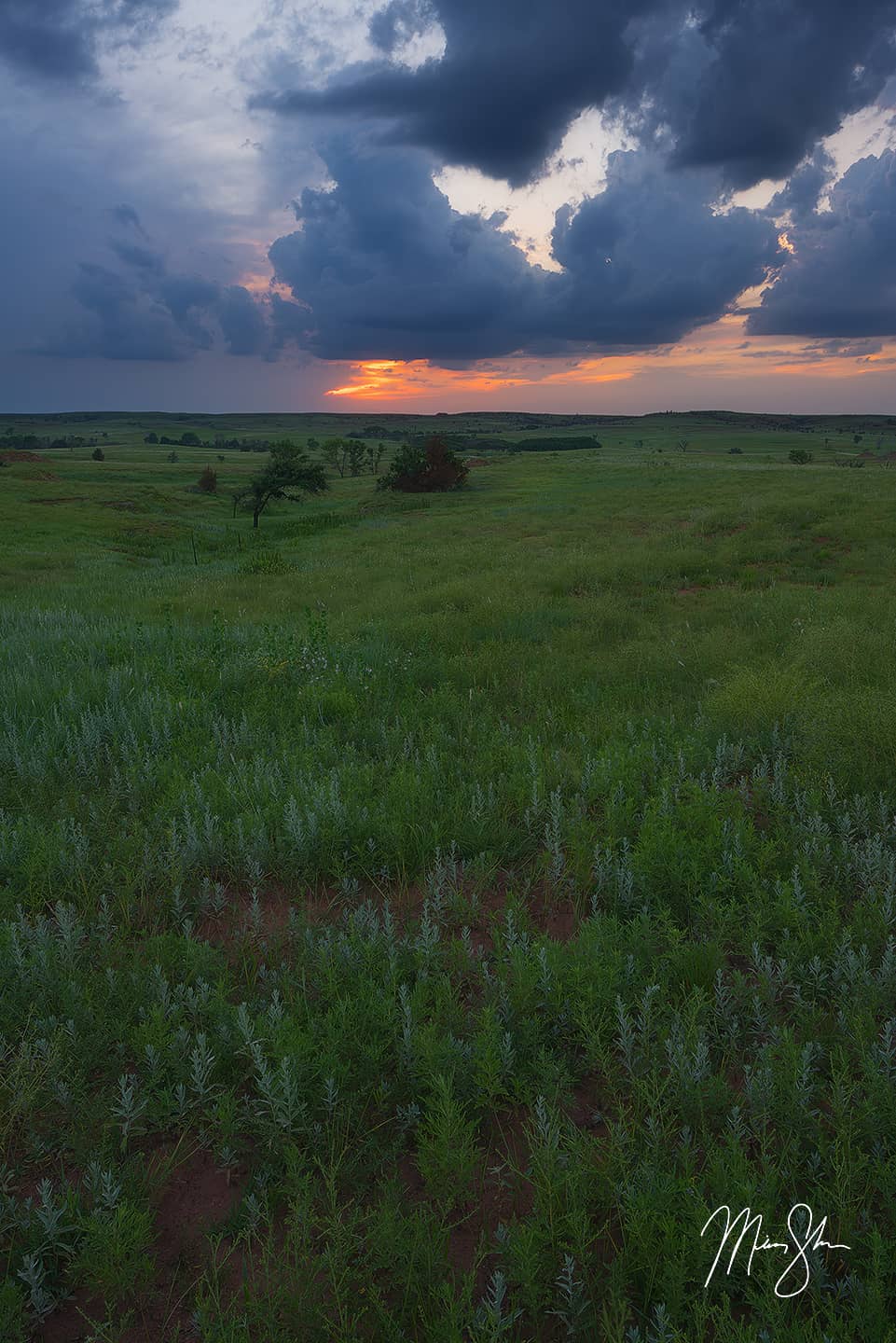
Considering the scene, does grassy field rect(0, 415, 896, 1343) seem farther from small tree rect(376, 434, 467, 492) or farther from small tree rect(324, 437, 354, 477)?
small tree rect(324, 437, 354, 477)

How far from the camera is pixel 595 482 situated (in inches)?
1939

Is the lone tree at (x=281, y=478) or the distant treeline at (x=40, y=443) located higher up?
the distant treeline at (x=40, y=443)

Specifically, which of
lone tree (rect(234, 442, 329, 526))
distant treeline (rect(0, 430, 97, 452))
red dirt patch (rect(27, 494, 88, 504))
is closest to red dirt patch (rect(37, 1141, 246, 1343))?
lone tree (rect(234, 442, 329, 526))

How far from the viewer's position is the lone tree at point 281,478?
43688 millimetres

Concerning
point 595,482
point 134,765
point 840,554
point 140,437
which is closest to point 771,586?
point 840,554

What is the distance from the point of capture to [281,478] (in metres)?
43.8

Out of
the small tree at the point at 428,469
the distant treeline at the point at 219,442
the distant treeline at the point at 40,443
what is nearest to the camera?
the small tree at the point at 428,469

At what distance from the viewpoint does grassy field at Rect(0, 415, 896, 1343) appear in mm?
2055

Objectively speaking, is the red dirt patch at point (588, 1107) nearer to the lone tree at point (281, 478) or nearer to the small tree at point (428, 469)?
the lone tree at point (281, 478)

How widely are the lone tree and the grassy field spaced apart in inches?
1495

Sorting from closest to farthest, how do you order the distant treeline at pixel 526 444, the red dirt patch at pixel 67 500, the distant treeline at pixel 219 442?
the red dirt patch at pixel 67 500 < the distant treeline at pixel 526 444 < the distant treeline at pixel 219 442

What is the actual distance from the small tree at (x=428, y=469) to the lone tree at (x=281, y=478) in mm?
10227

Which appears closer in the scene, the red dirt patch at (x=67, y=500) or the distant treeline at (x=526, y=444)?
the red dirt patch at (x=67, y=500)
